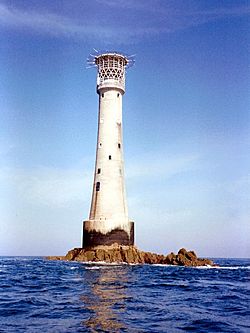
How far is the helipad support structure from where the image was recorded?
151 feet

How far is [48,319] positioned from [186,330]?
351 cm

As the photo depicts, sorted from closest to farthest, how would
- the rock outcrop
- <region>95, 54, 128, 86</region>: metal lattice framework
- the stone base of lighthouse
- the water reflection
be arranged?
the water reflection
the rock outcrop
the stone base of lighthouse
<region>95, 54, 128, 86</region>: metal lattice framework

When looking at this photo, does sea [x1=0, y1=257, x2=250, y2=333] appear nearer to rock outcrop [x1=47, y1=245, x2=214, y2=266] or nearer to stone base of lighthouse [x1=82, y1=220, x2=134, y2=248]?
rock outcrop [x1=47, y1=245, x2=214, y2=266]

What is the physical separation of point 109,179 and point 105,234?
6.02 meters

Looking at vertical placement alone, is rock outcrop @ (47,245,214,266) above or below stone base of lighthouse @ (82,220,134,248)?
below

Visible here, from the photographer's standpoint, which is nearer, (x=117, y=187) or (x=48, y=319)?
(x=48, y=319)

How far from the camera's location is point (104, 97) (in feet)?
165

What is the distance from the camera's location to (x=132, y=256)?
147ft

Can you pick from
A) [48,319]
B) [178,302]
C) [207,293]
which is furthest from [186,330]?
[207,293]

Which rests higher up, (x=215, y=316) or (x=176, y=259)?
(x=176, y=259)

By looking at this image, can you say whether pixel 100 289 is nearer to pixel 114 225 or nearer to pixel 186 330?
pixel 186 330

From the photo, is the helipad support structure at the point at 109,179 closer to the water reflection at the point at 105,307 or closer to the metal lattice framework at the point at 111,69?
the metal lattice framework at the point at 111,69

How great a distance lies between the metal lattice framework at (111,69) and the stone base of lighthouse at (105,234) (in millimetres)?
16684

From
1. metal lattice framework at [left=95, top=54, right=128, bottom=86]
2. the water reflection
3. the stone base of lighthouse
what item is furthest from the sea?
metal lattice framework at [left=95, top=54, right=128, bottom=86]
